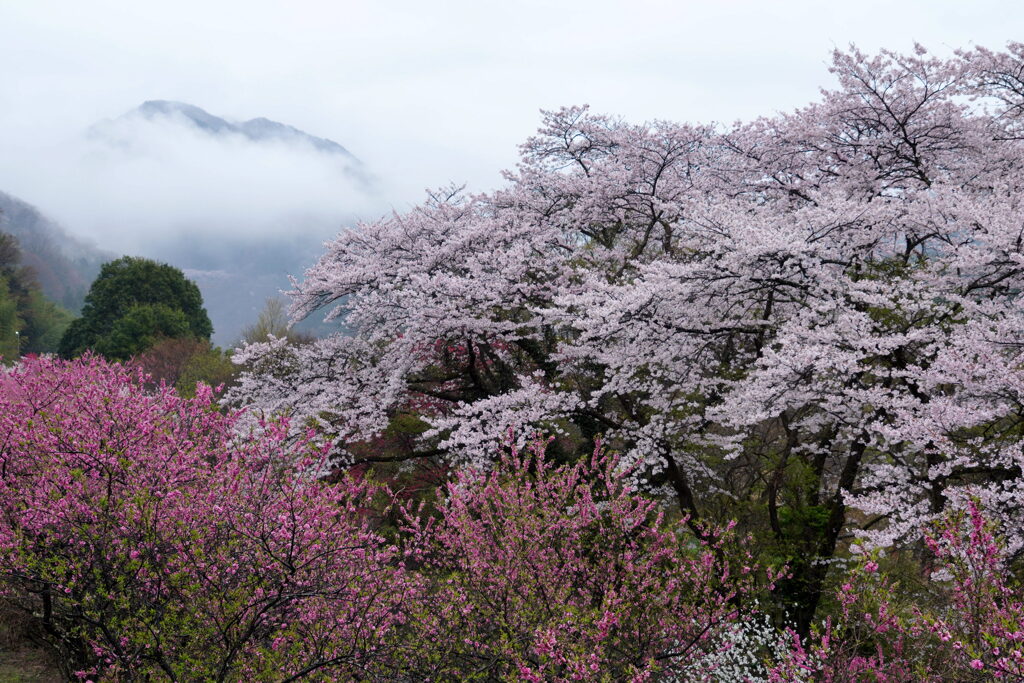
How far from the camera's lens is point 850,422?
29.3 feet

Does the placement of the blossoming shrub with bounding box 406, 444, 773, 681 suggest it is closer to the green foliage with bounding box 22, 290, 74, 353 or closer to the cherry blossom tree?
the cherry blossom tree

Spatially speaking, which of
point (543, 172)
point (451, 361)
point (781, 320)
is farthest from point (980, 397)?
point (543, 172)

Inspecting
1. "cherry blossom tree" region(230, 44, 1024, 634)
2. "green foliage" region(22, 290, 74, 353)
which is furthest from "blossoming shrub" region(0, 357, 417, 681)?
"green foliage" region(22, 290, 74, 353)

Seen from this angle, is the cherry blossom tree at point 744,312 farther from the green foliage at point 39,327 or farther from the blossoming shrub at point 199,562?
the green foliage at point 39,327

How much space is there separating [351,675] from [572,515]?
3.06m

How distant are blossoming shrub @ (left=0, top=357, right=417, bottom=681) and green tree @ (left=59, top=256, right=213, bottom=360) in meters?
42.9

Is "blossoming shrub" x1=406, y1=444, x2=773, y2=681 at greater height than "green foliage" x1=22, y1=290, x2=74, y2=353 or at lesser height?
greater

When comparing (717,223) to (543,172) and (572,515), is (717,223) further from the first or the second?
(543,172)

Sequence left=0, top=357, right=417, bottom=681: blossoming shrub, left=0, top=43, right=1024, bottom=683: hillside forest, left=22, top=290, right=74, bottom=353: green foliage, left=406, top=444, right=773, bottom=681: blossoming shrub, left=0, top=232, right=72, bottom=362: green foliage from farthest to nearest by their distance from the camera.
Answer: left=22, top=290, right=74, bottom=353: green foliage < left=0, top=232, right=72, bottom=362: green foliage < left=406, top=444, right=773, bottom=681: blossoming shrub < left=0, top=43, right=1024, bottom=683: hillside forest < left=0, top=357, right=417, bottom=681: blossoming shrub

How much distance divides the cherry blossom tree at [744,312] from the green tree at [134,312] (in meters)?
36.1

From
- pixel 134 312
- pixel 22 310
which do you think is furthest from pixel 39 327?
pixel 134 312

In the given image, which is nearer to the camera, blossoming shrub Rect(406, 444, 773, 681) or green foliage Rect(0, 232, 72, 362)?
blossoming shrub Rect(406, 444, 773, 681)

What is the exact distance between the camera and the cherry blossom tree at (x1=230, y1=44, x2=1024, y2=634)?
809 cm

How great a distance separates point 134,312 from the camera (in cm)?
4856
